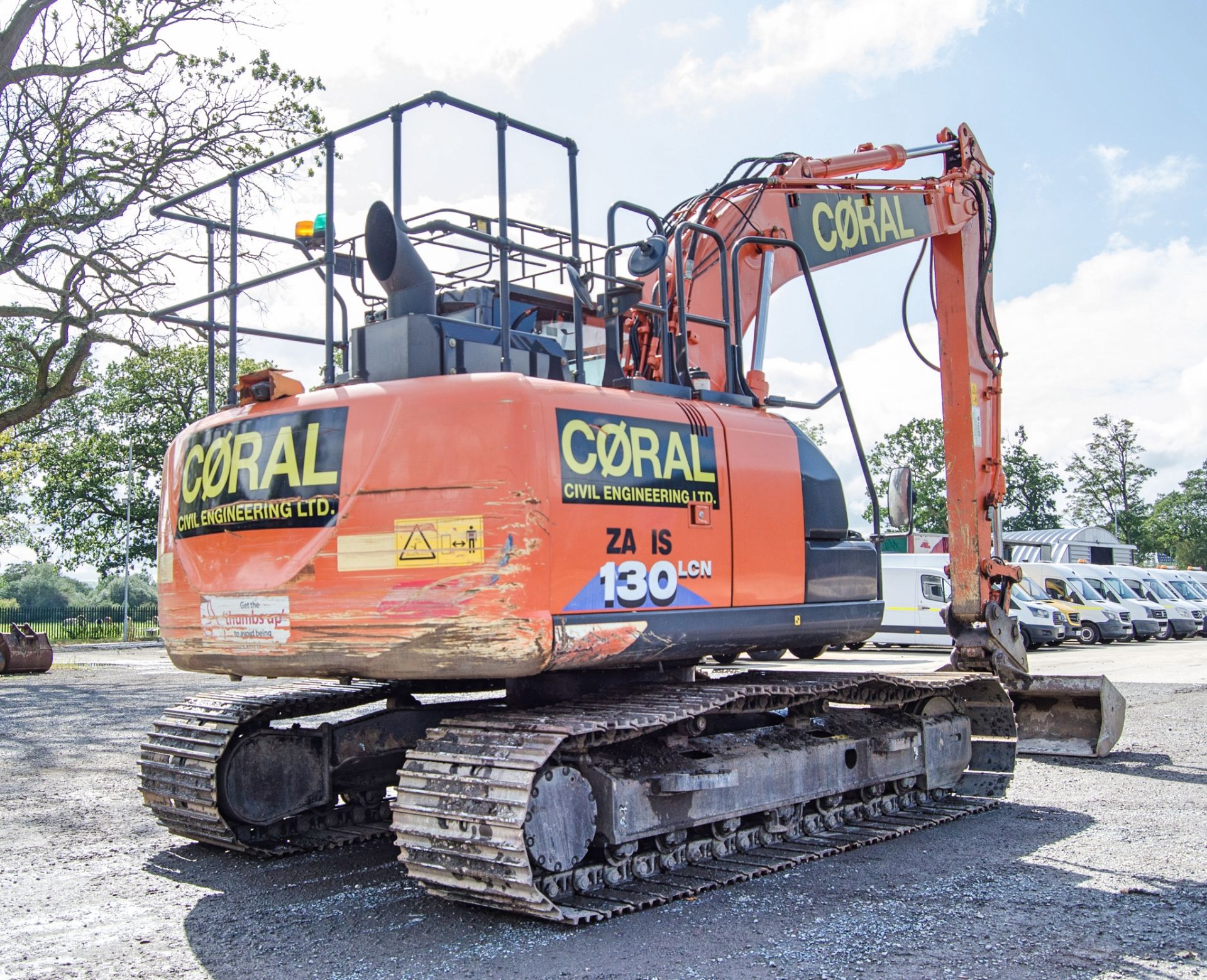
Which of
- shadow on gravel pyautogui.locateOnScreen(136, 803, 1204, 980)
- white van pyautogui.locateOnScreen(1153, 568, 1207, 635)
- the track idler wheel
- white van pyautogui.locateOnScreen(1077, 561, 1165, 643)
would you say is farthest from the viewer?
white van pyautogui.locateOnScreen(1153, 568, 1207, 635)

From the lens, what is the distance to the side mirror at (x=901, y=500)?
22.8ft

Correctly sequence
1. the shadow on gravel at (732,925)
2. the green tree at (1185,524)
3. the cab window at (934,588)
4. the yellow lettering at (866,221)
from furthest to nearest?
the green tree at (1185,524)
the cab window at (934,588)
the yellow lettering at (866,221)
the shadow on gravel at (732,925)

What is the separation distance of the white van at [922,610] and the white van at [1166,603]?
8466 millimetres

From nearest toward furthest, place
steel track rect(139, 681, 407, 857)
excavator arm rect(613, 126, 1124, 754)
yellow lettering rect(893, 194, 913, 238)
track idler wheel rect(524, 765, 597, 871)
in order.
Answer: track idler wheel rect(524, 765, 597, 871), steel track rect(139, 681, 407, 857), excavator arm rect(613, 126, 1124, 754), yellow lettering rect(893, 194, 913, 238)

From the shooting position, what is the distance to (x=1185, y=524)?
100750 millimetres

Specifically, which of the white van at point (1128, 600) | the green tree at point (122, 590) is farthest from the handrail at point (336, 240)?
the green tree at point (122, 590)

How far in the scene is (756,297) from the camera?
7.97 metres

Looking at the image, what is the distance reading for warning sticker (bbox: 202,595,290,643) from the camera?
5656 mm

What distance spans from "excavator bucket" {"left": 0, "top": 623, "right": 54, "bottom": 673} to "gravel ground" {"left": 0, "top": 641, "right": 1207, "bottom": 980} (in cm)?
1577

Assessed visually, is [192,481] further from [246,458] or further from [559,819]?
[559,819]

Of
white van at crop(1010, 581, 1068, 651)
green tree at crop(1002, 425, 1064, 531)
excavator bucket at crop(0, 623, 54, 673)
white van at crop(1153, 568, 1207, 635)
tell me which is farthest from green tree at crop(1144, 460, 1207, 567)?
excavator bucket at crop(0, 623, 54, 673)

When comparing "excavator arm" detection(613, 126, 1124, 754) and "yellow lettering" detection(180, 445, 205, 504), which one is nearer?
"yellow lettering" detection(180, 445, 205, 504)

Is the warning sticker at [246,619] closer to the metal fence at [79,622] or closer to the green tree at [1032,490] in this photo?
the metal fence at [79,622]

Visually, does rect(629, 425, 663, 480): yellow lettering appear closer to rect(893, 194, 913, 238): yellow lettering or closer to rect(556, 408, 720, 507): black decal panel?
rect(556, 408, 720, 507): black decal panel
